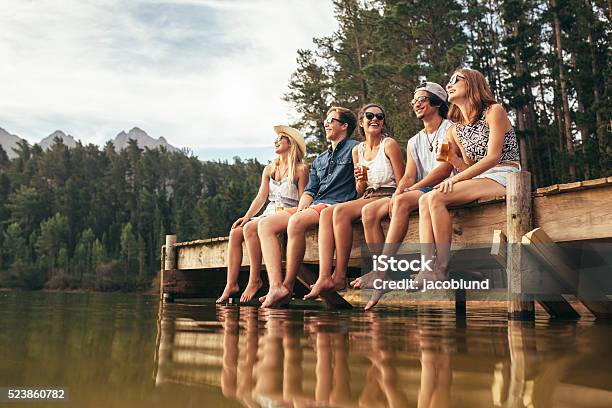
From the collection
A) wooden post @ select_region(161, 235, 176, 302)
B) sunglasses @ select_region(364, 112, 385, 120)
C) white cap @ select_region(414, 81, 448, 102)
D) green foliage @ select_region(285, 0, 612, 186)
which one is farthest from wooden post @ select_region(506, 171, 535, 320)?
green foliage @ select_region(285, 0, 612, 186)

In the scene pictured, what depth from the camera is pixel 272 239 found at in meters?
6.00

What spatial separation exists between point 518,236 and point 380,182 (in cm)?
150

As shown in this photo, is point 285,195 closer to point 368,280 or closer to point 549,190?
point 368,280

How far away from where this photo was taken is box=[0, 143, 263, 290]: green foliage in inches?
2660

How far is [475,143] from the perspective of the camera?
15.5 ft

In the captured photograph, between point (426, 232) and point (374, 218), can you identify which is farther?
point (374, 218)

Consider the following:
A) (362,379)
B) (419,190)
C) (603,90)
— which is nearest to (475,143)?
(419,190)

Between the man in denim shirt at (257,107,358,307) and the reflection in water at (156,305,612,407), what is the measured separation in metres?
2.79

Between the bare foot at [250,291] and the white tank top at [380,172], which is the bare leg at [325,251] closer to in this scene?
the white tank top at [380,172]

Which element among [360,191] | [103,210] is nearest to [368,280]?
[360,191]

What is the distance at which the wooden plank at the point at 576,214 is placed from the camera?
3846 millimetres

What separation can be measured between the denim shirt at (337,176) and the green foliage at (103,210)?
51096 millimetres

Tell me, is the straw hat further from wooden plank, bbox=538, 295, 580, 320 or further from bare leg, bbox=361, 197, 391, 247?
wooden plank, bbox=538, 295, 580, 320

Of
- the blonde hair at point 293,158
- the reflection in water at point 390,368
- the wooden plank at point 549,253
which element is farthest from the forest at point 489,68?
the reflection in water at point 390,368
